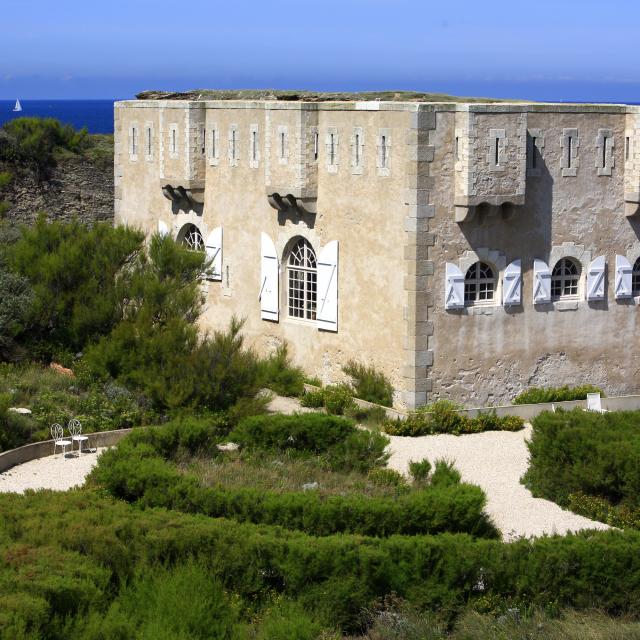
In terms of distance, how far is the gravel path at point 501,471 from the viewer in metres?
15.5

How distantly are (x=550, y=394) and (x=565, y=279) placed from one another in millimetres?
2027

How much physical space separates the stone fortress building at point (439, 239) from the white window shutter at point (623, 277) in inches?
1.5

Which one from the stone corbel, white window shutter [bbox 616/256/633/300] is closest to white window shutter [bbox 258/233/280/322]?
the stone corbel

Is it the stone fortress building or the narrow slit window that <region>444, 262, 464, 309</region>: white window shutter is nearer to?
the stone fortress building

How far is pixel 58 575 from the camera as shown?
11.6m

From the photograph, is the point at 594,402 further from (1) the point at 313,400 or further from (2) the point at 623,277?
(1) the point at 313,400

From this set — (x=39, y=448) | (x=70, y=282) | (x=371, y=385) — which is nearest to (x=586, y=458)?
(x=371, y=385)

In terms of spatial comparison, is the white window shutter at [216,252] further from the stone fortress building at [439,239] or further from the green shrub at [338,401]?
the green shrub at [338,401]

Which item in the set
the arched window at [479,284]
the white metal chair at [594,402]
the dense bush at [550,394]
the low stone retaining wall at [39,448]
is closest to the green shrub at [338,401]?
the arched window at [479,284]

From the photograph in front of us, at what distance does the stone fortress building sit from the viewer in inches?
795

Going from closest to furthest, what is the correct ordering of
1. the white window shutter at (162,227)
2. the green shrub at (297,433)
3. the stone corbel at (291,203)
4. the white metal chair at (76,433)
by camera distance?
1. the green shrub at (297,433)
2. the white metal chair at (76,433)
3. the stone corbel at (291,203)
4. the white window shutter at (162,227)

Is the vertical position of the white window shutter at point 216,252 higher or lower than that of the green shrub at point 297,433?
higher

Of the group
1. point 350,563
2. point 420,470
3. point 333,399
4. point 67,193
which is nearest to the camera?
point 350,563

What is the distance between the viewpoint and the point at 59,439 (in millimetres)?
17781
